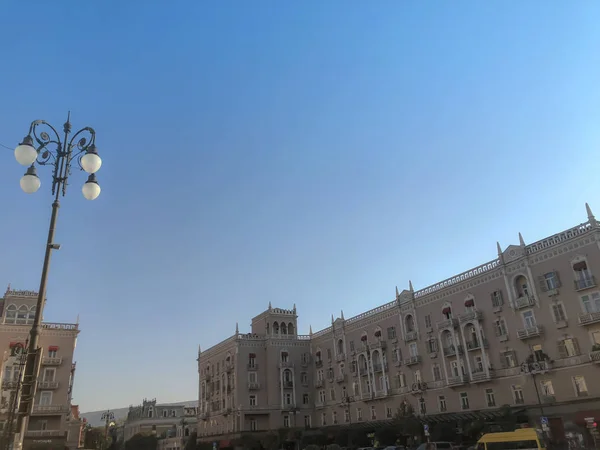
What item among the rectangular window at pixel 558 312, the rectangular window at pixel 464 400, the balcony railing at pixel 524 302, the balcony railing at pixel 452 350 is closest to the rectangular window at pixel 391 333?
the balcony railing at pixel 452 350

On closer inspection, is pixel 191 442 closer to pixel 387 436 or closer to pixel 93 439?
pixel 387 436

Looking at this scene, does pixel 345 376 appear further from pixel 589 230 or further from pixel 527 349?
pixel 589 230

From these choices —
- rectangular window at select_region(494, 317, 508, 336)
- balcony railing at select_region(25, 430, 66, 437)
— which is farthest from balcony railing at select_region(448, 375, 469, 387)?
balcony railing at select_region(25, 430, 66, 437)

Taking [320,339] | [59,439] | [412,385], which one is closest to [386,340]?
[412,385]

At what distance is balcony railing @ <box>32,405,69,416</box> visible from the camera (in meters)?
48.7

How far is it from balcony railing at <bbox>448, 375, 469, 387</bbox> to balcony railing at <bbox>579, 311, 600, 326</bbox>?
11.8 metres

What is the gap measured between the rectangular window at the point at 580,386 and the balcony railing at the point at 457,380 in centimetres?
958

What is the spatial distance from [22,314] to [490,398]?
49167 mm

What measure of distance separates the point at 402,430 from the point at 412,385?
5073 mm

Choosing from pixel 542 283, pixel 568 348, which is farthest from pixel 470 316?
pixel 568 348

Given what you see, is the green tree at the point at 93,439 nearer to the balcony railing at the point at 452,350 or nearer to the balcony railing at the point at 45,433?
the balcony railing at the point at 45,433

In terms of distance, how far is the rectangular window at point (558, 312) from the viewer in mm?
37594

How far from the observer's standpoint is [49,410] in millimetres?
49031

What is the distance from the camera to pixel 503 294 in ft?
139
